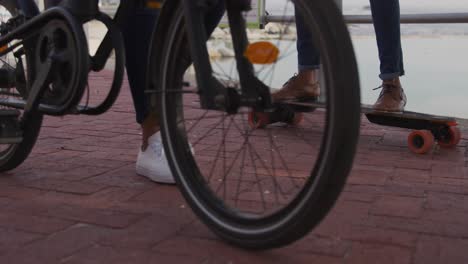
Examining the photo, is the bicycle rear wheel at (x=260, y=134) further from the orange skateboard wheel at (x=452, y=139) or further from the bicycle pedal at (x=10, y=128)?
the orange skateboard wheel at (x=452, y=139)

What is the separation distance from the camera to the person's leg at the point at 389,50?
3221 mm

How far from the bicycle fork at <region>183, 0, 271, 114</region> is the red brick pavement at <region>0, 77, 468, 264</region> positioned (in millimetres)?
382

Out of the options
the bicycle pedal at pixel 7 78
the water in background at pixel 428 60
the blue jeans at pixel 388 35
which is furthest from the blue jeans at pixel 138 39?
the water in background at pixel 428 60

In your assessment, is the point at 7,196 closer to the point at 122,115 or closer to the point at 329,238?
the point at 329,238

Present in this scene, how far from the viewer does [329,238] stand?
6.03 ft

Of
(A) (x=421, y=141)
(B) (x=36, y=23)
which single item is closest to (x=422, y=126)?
(A) (x=421, y=141)

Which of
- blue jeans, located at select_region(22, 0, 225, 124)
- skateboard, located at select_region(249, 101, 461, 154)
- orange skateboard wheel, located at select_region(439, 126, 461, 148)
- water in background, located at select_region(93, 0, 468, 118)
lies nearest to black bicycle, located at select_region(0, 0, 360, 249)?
blue jeans, located at select_region(22, 0, 225, 124)

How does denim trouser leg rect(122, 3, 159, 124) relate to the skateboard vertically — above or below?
above

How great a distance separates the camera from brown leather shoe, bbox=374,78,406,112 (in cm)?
329

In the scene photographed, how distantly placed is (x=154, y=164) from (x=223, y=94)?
816 millimetres

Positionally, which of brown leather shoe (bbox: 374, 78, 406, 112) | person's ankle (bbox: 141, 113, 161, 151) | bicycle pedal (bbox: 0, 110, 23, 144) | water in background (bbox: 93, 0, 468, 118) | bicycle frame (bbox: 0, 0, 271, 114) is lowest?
water in background (bbox: 93, 0, 468, 118)

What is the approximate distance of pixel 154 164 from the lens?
97.2 inches

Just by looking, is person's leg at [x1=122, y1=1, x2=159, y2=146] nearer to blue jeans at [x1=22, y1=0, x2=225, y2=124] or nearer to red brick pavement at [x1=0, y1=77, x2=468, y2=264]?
blue jeans at [x1=22, y1=0, x2=225, y2=124]

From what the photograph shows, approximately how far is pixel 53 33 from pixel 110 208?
591 millimetres
